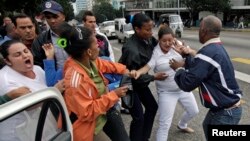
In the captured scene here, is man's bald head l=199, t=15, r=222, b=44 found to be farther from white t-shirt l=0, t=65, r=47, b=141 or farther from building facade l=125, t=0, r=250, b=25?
building facade l=125, t=0, r=250, b=25

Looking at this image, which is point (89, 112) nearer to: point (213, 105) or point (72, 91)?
point (72, 91)

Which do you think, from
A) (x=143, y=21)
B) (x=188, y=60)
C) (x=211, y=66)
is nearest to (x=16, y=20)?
(x=143, y=21)

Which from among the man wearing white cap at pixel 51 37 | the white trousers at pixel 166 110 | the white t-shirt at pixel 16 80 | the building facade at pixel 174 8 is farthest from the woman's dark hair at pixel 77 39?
the building facade at pixel 174 8

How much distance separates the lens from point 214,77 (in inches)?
117

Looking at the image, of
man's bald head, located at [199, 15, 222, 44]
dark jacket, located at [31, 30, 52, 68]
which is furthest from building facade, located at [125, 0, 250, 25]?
man's bald head, located at [199, 15, 222, 44]

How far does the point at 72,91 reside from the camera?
2.59 m

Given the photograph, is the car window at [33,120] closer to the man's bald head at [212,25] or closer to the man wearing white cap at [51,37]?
the man wearing white cap at [51,37]

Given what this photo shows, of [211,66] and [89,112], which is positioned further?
[211,66]

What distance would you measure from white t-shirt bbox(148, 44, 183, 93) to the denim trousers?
231 mm

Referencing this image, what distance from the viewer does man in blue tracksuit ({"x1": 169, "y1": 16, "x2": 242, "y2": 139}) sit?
116 inches

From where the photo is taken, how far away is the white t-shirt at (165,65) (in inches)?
154

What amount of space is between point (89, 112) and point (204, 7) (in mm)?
45176

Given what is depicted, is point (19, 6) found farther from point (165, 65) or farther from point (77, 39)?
point (77, 39)

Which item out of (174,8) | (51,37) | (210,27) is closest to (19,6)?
(51,37)
